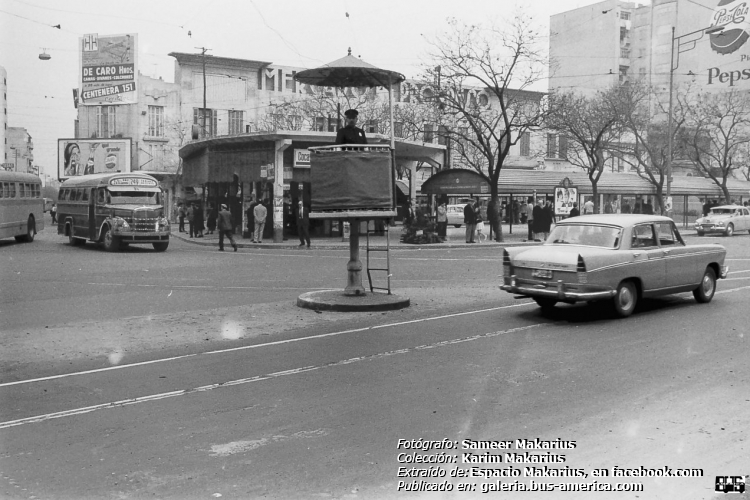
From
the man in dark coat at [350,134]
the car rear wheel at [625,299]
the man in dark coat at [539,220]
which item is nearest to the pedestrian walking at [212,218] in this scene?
the man in dark coat at [539,220]

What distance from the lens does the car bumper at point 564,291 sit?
10922mm

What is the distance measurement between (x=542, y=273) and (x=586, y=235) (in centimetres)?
121

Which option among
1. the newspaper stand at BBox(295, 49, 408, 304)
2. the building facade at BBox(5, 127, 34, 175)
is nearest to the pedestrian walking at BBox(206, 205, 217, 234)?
the newspaper stand at BBox(295, 49, 408, 304)

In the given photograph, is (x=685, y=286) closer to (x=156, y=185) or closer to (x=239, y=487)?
(x=239, y=487)

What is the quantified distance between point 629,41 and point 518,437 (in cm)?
8463

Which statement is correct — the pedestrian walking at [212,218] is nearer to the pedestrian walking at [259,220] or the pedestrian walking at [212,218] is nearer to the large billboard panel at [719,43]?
Answer: the pedestrian walking at [259,220]

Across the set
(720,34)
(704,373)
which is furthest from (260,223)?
(720,34)

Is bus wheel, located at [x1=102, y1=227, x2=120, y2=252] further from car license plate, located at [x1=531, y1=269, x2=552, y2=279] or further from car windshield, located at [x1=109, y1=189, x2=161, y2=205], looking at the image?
car license plate, located at [x1=531, y1=269, x2=552, y2=279]

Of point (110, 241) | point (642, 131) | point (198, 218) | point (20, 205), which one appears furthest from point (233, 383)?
point (642, 131)

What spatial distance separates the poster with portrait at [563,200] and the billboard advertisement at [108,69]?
34861mm

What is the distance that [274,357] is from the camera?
29.1ft

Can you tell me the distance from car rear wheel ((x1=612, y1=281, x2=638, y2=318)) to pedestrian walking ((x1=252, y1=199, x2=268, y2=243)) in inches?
817

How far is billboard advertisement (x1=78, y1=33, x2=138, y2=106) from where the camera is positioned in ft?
188

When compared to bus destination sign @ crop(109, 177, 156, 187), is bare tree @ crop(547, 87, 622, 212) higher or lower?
higher
